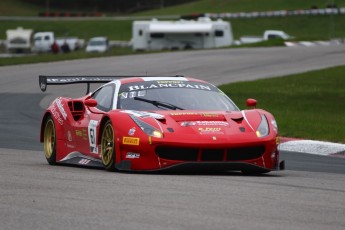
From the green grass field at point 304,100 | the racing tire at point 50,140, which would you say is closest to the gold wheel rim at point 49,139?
the racing tire at point 50,140

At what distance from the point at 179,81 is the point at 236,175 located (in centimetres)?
175

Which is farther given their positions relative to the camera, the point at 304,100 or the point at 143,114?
the point at 304,100

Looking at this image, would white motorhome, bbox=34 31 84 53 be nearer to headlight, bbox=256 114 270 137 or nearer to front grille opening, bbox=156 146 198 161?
headlight, bbox=256 114 270 137

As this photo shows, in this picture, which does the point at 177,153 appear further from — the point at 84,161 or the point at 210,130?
the point at 84,161

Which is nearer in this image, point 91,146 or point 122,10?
point 91,146

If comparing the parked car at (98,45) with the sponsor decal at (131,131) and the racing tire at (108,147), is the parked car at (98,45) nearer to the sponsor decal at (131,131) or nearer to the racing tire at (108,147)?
the racing tire at (108,147)

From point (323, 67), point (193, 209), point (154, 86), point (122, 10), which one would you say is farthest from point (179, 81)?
point (122, 10)

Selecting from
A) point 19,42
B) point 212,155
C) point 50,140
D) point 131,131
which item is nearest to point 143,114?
point 131,131

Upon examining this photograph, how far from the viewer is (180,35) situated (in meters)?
55.3

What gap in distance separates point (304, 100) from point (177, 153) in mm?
12336

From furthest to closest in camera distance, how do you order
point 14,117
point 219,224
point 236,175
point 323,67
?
point 323,67 < point 14,117 < point 236,175 < point 219,224

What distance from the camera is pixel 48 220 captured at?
7.13 m

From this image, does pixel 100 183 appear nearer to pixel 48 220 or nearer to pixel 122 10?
pixel 48 220

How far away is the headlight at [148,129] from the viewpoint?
1045cm
